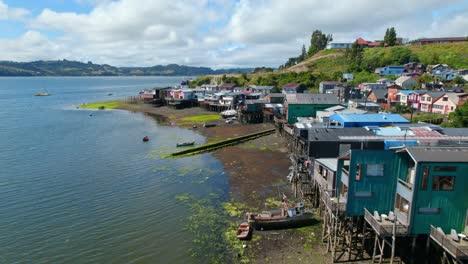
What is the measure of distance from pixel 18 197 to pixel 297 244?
107 feet

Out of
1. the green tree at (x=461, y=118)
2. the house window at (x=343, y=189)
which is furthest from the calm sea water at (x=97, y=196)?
the green tree at (x=461, y=118)

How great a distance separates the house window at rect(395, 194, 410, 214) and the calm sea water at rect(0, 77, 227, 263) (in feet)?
55.4

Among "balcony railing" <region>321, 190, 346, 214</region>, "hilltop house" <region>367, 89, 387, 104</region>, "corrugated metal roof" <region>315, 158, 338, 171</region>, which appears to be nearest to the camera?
"balcony railing" <region>321, 190, 346, 214</region>

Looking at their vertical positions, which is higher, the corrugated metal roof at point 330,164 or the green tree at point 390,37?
the green tree at point 390,37

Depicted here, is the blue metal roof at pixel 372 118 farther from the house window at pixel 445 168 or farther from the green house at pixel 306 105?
the house window at pixel 445 168

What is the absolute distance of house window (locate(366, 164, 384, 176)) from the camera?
22431mm

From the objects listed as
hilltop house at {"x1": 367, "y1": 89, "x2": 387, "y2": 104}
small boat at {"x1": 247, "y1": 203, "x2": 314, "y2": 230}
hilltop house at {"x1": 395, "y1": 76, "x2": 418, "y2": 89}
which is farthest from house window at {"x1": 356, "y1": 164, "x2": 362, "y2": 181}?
hilltop house at {"x1": 395, "y1": 76, "x2": 418, "y2": 89}

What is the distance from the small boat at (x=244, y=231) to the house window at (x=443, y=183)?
48.2ft

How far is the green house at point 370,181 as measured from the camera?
2227 cm

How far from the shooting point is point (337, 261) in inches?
914

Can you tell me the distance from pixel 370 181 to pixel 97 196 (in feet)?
99.0

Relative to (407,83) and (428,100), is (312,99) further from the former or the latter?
(407,83)

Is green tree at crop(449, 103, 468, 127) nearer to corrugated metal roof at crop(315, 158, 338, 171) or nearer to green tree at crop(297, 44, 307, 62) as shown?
corrugated metal roof at crop(315, 158, 338, 171)

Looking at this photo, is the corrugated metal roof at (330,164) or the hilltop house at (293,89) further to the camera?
the hilltop house at (293,89)
